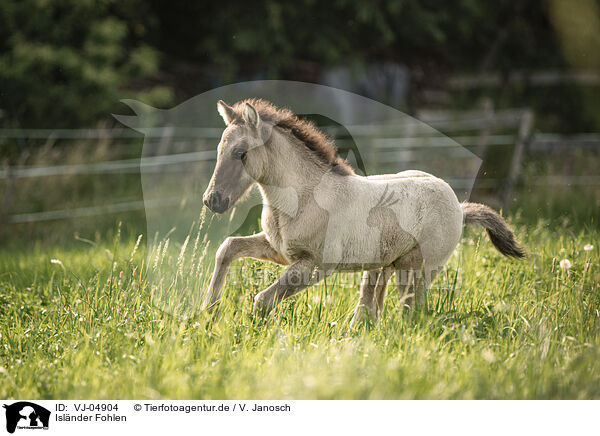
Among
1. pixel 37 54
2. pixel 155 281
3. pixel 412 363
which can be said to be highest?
pixel 37 54

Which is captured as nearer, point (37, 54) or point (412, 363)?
point (412, 363)

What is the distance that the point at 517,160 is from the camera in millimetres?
9125

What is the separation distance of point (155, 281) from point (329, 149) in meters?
1.54

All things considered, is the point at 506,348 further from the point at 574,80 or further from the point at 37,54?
the point at 574,80

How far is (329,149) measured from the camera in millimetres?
3719

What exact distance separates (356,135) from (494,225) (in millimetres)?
4843

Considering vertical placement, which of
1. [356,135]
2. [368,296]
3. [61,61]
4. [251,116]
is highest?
[61,61]

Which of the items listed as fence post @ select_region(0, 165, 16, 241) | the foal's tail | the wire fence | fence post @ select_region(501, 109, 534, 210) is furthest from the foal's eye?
fence post @ select_region(501, 109, 534, 210)

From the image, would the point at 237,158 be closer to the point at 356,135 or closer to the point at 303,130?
the point at 303,130

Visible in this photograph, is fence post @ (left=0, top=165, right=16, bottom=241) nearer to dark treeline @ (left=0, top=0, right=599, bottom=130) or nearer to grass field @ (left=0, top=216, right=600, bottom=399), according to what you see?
dark treeline @ (left=0, top=0, right=599, bottom=130)

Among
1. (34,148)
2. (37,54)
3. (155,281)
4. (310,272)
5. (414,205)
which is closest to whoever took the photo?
(310,272)

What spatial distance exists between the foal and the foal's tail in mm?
287
